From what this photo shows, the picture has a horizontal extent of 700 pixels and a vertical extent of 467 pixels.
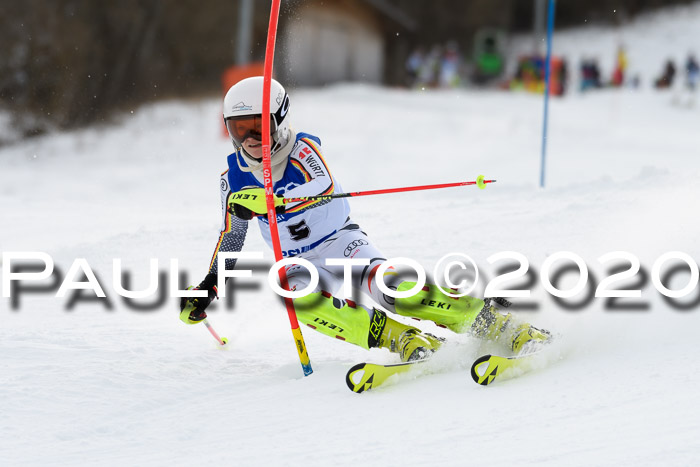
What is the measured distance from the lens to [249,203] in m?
3.70

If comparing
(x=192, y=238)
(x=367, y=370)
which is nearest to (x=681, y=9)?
(x=192, y=238)

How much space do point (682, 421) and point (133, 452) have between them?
194 centimetres

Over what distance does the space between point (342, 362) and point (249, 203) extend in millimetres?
1036

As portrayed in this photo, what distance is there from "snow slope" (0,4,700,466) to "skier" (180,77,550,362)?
0.60 feet

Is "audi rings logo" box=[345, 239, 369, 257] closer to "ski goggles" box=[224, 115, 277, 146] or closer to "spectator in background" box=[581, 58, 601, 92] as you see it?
"ski goggles" box=[224, 115, 277, 146]

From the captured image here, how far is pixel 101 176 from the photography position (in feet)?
41.7

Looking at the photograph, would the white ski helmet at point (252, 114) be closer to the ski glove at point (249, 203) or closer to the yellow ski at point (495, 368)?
the ski glove at point (249, 203)

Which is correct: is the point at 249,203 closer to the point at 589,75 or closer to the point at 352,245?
the point at 352,245

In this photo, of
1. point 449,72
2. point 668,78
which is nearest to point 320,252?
point 668,78

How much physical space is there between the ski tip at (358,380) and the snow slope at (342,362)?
0.04 m

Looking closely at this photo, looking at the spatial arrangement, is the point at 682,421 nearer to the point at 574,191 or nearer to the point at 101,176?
the point at 574,191

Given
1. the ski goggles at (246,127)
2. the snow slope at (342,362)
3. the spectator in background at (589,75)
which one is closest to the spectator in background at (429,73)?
the spectator in background at (589,75)

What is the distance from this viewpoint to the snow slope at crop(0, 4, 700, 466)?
2912 mm

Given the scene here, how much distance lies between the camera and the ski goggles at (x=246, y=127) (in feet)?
12.3
